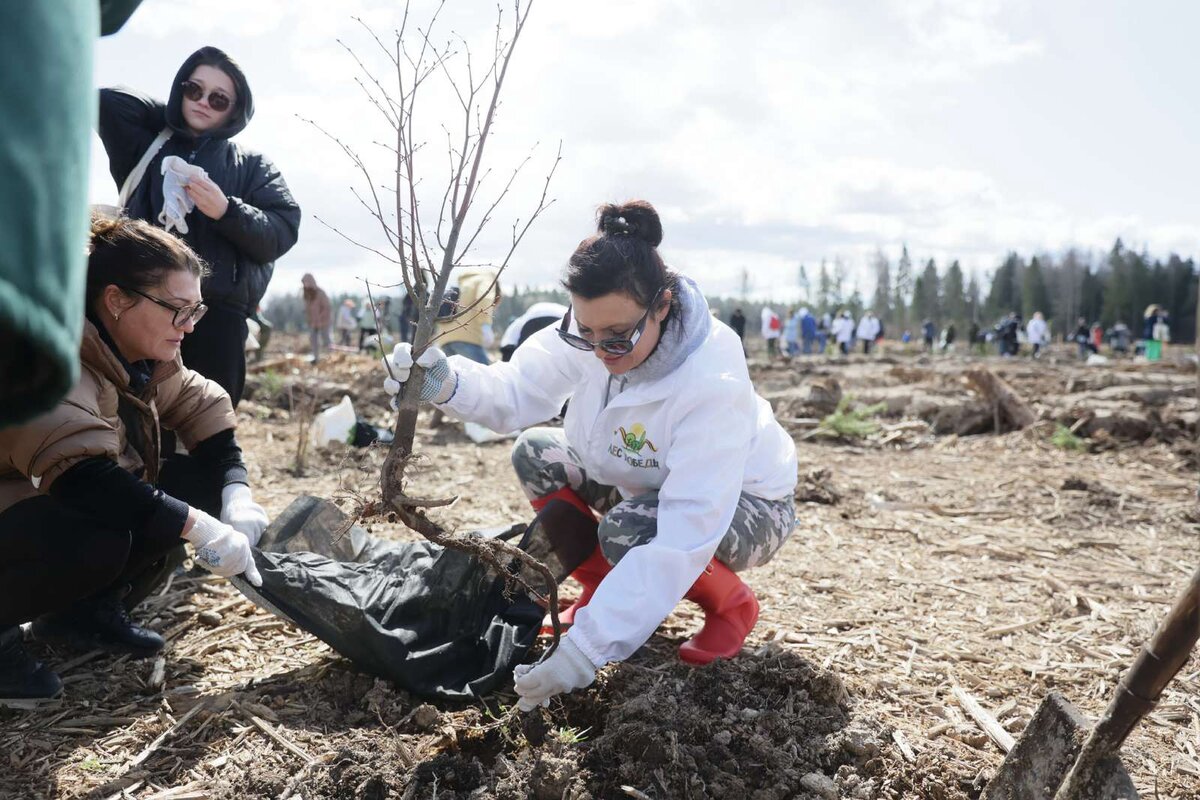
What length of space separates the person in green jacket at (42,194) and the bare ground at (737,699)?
1.49 metres

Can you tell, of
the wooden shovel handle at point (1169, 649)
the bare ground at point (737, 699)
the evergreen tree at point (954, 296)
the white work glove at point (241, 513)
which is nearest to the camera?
the wooden shovel handle at point (1169, 649)

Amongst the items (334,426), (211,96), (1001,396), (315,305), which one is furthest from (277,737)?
(315,305)

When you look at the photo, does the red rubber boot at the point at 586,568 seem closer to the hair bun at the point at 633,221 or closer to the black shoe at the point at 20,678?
the hair bun at the point at 633,221

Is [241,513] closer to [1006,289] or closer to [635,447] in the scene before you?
[635,447]

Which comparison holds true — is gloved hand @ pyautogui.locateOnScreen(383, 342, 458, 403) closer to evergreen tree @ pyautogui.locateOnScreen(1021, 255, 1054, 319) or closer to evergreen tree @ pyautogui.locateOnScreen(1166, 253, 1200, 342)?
evergreen tree @ pyautogui.locateOnScreen(1166, 253, 1200, 342)

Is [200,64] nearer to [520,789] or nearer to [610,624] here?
[610,624]

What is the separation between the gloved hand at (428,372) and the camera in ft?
8.07

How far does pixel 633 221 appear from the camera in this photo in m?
2.42

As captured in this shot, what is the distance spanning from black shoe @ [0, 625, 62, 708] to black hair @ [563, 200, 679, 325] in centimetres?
178

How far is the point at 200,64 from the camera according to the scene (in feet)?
9.47

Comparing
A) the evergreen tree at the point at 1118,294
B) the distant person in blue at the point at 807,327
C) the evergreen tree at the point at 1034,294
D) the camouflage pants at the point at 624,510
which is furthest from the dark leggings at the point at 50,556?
the evergreen tree at the point at 1034,294

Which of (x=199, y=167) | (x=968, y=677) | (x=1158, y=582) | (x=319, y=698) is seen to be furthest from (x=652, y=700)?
(x=1158, y=582)

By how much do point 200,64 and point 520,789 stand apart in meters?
2.58

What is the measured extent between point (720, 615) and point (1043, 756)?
1029mm
